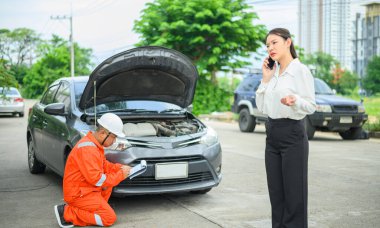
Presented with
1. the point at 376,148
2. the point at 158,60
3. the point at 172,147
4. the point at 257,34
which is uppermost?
the point at 257,34

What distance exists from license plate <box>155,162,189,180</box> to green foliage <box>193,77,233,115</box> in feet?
79.0

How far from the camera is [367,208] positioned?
5672 mm

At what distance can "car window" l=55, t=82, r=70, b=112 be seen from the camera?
22.0 ft

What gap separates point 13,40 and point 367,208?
92.7m

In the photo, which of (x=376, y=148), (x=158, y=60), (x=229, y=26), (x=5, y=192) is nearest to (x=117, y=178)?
(x=158, y=60)

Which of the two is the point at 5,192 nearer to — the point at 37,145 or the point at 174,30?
the point at 37,145

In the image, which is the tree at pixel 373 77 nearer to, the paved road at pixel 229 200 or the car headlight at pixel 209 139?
the paved road at pixel 229 200

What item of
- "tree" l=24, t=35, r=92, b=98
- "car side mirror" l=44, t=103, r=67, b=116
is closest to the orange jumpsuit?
"car side mirror" l=44, t=103, r=67, b=116

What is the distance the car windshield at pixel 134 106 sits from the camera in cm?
641

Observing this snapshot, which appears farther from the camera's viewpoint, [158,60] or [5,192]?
[5,192]

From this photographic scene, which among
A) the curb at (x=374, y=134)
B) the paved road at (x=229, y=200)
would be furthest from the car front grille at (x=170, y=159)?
the curb at (x=374, y=134)

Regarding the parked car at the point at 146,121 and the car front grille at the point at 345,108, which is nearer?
the parked car at the point at 146,121

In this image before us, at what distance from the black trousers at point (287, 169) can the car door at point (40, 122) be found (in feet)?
14.2

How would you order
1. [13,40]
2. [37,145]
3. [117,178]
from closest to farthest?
1. [117,178]
2. [37,145]
3. [13,40]
